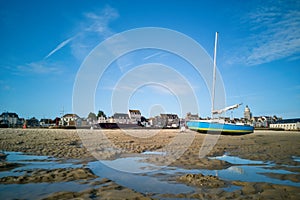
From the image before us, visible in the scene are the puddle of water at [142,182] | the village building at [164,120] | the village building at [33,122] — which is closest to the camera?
the puddle of water at [142,182]

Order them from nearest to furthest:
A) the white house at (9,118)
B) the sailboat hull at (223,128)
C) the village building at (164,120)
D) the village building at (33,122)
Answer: the sailboat hull at (223,128) < the white house at (9,118) < the village building at (33,122) < the village building at (164,120)

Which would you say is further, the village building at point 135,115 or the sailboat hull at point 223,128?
the village building at point 135,115

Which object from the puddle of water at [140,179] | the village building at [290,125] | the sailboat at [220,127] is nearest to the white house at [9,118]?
the sailboat at [220,127]

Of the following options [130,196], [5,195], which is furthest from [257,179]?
[5,195]

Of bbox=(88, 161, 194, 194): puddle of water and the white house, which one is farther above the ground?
the white house

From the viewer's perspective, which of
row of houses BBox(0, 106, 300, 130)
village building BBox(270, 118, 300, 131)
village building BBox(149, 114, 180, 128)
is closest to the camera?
row of houses BBox(0, 106, 300, 130)

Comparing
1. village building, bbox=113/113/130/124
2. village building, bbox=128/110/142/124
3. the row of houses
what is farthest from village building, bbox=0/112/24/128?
village building, bbox=128/110/142/124

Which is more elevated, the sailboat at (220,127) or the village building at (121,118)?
the village building at (121,118)

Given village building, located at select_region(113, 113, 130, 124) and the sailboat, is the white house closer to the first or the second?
village building, located at select_region(113, 113, 130, 124)

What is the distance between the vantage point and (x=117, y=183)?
6812 millimetres

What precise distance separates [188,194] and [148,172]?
10.0ft

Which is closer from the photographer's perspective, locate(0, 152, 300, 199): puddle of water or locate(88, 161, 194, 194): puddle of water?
locate(0, 152, 300, 199): puddle of water

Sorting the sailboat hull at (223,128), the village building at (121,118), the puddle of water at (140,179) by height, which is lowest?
the puddle of water at (140,179)

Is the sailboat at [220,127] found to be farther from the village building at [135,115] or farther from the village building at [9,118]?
the village building at [9,118]
